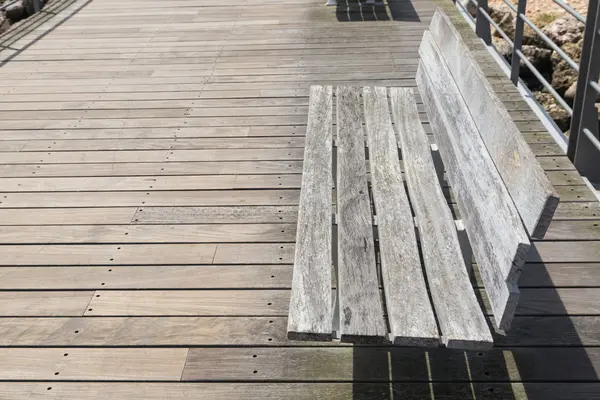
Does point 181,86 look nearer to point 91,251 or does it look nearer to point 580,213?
point 91,251

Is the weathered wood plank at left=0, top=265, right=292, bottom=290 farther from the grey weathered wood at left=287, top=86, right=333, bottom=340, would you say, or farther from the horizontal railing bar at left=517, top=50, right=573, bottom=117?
the horizontal railing bar at left=517, top=50, right=573, bottom=117

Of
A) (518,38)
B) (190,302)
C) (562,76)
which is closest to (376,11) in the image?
(562,76)

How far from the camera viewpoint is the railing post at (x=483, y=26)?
5.62 metres

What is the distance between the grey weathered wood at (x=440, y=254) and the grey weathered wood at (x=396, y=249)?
0.03 m

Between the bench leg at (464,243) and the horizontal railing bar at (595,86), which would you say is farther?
the horizontal railing bar at (595,86)

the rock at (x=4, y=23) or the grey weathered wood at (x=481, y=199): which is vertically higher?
the grey weathered wood at (x=481, y=199)

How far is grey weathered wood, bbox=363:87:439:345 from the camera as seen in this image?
180 centimetres

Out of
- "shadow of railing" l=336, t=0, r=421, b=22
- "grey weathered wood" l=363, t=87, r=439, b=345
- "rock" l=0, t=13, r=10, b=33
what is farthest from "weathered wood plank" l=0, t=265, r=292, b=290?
"rock" l=0, t=13, r=10, b=33

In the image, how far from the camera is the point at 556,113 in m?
6.32

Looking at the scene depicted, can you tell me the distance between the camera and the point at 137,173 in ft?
11.7

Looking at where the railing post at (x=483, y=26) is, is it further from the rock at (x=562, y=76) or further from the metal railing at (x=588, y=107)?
the metal railing at (x=588, y=107)

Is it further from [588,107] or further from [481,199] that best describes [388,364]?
[588,107]

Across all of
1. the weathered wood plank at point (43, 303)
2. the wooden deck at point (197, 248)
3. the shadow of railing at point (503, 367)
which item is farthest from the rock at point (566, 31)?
the weathered wood plank at point (43, 303)

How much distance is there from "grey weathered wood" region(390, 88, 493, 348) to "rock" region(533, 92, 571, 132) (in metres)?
3.71
